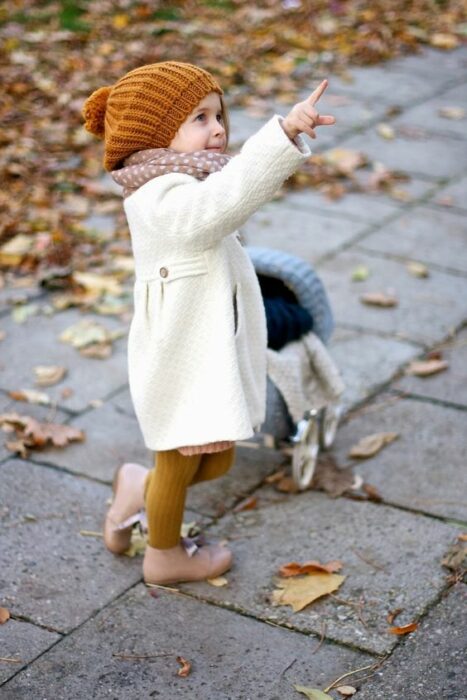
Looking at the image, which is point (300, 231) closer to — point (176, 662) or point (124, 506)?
point (124, 506)

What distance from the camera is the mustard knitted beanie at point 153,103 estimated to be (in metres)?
2.71

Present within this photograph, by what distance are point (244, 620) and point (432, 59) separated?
6644 millimetres

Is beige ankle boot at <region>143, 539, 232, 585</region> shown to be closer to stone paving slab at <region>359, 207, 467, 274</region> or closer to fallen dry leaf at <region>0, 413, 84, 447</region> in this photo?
fallen dry leaf at <region>0, 413, 84, 447</region>

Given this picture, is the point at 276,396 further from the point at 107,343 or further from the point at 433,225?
the point at 433,225

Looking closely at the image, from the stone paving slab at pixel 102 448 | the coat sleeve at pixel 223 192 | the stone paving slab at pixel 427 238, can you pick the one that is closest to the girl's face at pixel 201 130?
the coat sleeve at pixel 223 192

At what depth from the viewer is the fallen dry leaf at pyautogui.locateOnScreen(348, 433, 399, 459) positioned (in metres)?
3.78

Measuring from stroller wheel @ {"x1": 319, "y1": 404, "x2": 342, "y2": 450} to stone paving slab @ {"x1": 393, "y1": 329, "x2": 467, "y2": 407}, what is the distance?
48 centimetres

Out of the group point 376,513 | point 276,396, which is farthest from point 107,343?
point 376,513

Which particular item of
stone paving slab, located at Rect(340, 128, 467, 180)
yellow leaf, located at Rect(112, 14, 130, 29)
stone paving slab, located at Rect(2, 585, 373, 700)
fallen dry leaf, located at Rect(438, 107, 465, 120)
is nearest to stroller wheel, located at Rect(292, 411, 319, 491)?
stone paving slab, located at Rect(2, 585, 373, 700)

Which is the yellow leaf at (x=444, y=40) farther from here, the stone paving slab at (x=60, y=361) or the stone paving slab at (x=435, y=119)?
the stone paving slab at (x=60, y=361)

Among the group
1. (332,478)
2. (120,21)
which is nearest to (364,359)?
(332,478)

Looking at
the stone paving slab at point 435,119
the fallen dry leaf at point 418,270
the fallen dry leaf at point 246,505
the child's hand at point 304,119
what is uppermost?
the child's hand at point 304,119

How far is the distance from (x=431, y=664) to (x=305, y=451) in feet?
3.29

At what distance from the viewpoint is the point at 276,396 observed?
354 cm
